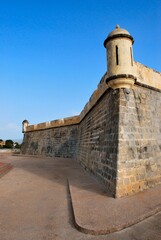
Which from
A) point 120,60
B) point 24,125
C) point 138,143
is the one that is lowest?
point 138,143

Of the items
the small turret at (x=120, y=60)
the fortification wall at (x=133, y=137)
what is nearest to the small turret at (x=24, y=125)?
the fortification wall at (x=133, y=137)

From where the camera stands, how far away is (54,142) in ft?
59.1

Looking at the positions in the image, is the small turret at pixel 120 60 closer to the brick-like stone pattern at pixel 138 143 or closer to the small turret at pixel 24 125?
the brick-like stone pattern at pixel 138 143

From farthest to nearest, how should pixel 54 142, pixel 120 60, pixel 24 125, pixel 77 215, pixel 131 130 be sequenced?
pixel 24 125
pixel 54 142
pixel 131 130
pixel 120 60
pixel 77 215

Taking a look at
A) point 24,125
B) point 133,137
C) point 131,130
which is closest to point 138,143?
point 133,137

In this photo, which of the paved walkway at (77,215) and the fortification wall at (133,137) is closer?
the paved walkway at (77,215)

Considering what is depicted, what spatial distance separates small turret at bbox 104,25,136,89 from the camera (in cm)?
491

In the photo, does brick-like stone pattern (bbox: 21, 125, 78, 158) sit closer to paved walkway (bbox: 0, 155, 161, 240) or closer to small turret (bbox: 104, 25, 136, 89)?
paved walkway (bbox: 0, 155, 161, 240)

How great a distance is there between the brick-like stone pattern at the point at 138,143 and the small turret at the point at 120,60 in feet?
1.22

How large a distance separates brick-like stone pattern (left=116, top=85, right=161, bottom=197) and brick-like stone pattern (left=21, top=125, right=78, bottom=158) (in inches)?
385

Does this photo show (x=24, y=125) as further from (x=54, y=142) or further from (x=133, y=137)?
(x=133, y=137)

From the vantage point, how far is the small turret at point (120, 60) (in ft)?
16.1

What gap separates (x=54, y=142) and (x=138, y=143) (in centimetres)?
1369

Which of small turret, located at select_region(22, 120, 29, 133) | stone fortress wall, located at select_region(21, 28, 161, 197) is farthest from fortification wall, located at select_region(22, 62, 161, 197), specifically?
small turret, located at select_region(22, 120, 29, 133)
